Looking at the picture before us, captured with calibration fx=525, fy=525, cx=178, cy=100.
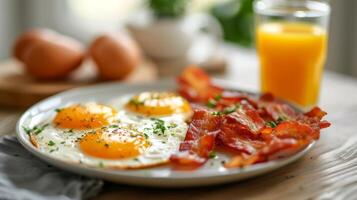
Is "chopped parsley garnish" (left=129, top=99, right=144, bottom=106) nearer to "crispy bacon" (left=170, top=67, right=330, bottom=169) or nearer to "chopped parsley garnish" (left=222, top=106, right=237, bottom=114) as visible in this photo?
"crispy bacon" (left=170, top=67, right=330, bottom=169)

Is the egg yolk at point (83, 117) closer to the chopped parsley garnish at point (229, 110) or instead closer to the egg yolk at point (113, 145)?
the egg yolk at point (113, 145)

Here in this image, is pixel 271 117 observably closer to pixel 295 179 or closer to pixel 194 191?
pixel 295 179

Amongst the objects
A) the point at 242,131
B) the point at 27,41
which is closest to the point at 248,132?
the point at 242,131

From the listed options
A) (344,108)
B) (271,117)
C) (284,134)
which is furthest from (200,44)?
(284,134)

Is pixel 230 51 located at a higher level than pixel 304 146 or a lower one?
lower

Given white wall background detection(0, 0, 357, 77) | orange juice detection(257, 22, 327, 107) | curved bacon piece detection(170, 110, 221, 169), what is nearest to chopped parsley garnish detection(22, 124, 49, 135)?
curved bacon piece detection(170, 110, 221, 169)
